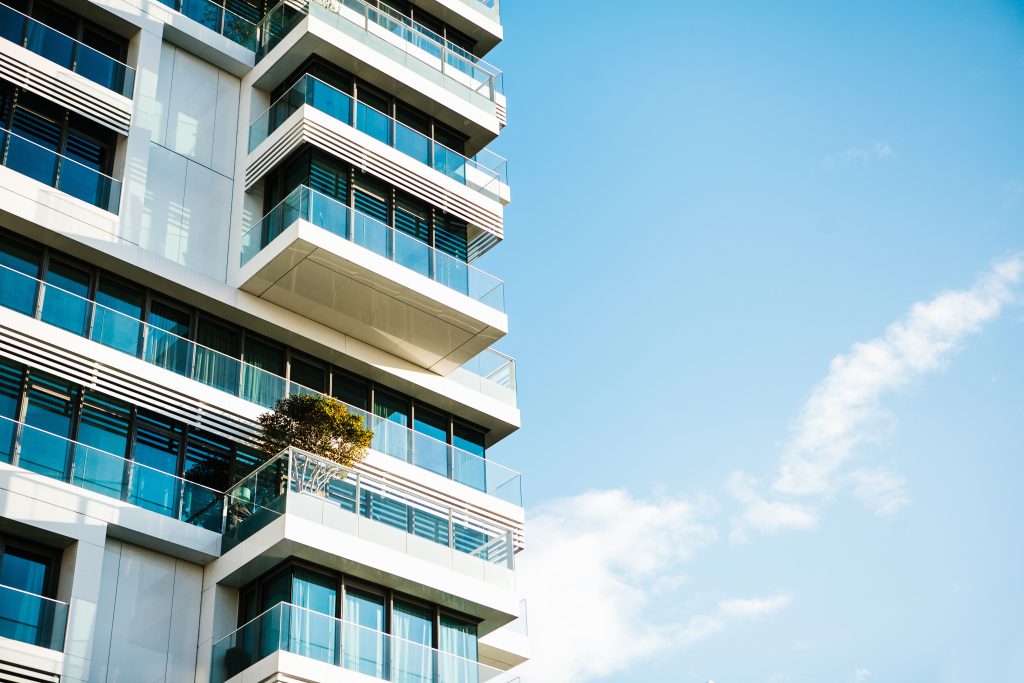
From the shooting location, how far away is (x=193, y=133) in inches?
970

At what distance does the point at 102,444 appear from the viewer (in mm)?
20281

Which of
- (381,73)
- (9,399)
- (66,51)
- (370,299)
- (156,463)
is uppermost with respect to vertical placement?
(381,73)

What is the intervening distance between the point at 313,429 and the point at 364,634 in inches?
147

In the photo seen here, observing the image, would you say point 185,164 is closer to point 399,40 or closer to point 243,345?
point 243,345

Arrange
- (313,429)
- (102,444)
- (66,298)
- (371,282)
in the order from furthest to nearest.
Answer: (371,282) < (313,429) < (66,298) < (102,444)

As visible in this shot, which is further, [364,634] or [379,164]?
[379,164]

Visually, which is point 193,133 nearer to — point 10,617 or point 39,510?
point 39,510

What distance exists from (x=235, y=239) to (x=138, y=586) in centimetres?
715

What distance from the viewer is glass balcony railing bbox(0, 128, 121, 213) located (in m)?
21.4

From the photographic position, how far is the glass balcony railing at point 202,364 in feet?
67.3

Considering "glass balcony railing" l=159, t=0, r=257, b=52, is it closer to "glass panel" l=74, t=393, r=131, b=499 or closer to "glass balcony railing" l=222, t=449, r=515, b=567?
"glass panel" l=74, t=393, r=131, b=499

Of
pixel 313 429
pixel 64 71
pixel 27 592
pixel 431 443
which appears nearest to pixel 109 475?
pixel 27 592

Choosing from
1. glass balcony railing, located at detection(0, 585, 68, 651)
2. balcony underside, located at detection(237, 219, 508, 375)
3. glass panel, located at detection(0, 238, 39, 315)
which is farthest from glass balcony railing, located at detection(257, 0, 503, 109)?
glass balcony railing, located at detection(0, 585, 68, 651)

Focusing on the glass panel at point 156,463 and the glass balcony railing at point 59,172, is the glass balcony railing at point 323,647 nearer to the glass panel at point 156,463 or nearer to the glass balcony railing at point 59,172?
the glass panel at point 156,463
